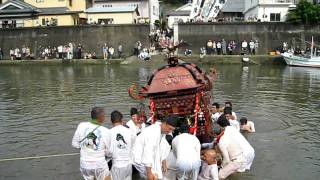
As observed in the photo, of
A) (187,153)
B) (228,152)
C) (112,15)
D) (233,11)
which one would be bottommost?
(228,152)

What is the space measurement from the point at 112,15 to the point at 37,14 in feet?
30.7

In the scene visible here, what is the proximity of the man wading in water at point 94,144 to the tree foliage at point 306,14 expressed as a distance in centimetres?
4604

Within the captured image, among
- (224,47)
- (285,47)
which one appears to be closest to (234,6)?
(224,47)

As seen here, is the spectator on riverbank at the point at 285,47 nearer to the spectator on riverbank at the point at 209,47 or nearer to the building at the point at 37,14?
the spectator on riverbank at the point at 209,47

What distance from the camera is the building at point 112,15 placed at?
61062 millimetres

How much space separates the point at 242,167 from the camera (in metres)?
12.1

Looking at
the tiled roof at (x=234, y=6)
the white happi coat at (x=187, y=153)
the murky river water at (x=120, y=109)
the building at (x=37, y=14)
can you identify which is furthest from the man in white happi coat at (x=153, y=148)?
the tiled roof at (x=234, y=6)

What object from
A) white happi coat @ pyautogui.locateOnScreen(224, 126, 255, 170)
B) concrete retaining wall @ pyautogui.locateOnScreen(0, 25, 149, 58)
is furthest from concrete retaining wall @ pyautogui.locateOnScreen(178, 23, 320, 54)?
white happi coat @ pyautogui.locateOnScreen(224, 126, 255, 170)

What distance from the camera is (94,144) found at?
31.6 ft

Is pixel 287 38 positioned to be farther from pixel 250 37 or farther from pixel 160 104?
pixel 160 104

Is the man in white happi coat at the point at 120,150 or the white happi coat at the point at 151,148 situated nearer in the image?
the white happi coat at the point at 151,148

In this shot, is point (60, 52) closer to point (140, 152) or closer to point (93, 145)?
point (93, 145)

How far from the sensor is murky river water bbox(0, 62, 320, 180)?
47.1 ft

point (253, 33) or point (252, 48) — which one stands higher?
point (253, 33)
